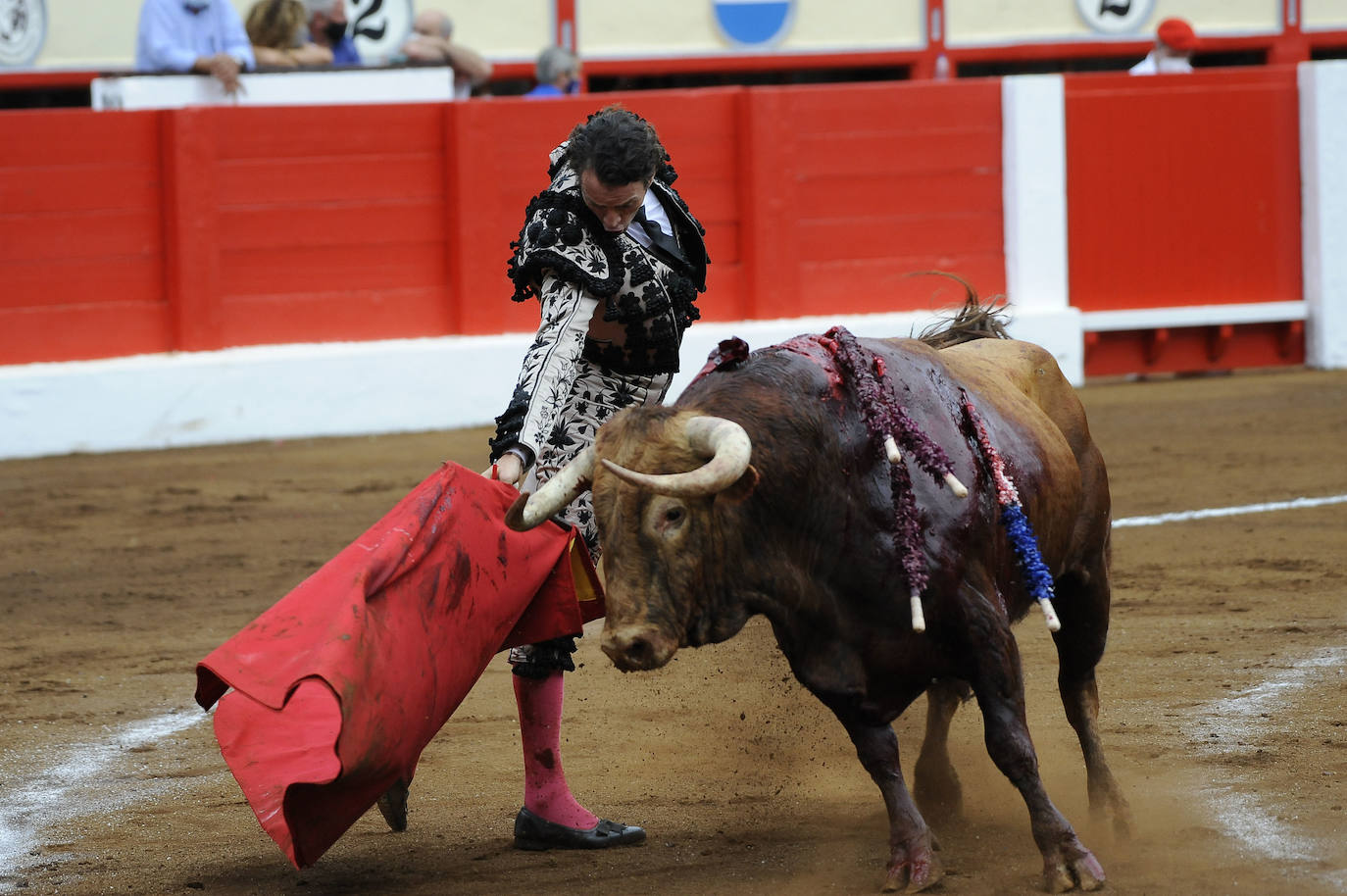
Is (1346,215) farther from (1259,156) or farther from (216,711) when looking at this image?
(216,711)

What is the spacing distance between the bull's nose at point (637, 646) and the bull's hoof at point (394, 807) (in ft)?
2.53

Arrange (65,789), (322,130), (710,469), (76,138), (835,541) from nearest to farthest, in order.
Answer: (710,469) < (835,541) < (65,789) < (76,138) < (322,130)

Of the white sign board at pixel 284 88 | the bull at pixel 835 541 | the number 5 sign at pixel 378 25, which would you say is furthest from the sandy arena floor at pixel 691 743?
the number 5 sign at pixel 378 25

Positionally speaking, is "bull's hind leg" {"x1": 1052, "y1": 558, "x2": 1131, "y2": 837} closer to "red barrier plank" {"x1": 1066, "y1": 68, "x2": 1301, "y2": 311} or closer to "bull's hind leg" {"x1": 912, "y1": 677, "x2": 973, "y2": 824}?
"bull's hind leg" {"x1": 912, "y1": 677, "x2": 973, "y2": 824}

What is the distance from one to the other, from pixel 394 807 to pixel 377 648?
1.68 feet

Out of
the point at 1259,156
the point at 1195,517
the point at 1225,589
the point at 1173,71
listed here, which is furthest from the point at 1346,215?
the point at 1225,589

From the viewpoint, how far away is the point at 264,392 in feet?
25.7

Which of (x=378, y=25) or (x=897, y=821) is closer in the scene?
(x=897, y=821)

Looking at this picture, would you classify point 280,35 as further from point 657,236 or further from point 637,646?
point 637,646

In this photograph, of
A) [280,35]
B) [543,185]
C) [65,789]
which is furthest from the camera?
[543,185]

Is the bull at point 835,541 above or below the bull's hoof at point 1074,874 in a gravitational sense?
above

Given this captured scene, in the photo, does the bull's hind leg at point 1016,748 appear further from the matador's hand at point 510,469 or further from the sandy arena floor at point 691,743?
the matador's hand at point 510,469

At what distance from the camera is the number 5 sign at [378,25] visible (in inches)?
387

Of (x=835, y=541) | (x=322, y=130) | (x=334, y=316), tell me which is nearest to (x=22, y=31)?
(x=322, y=130)
